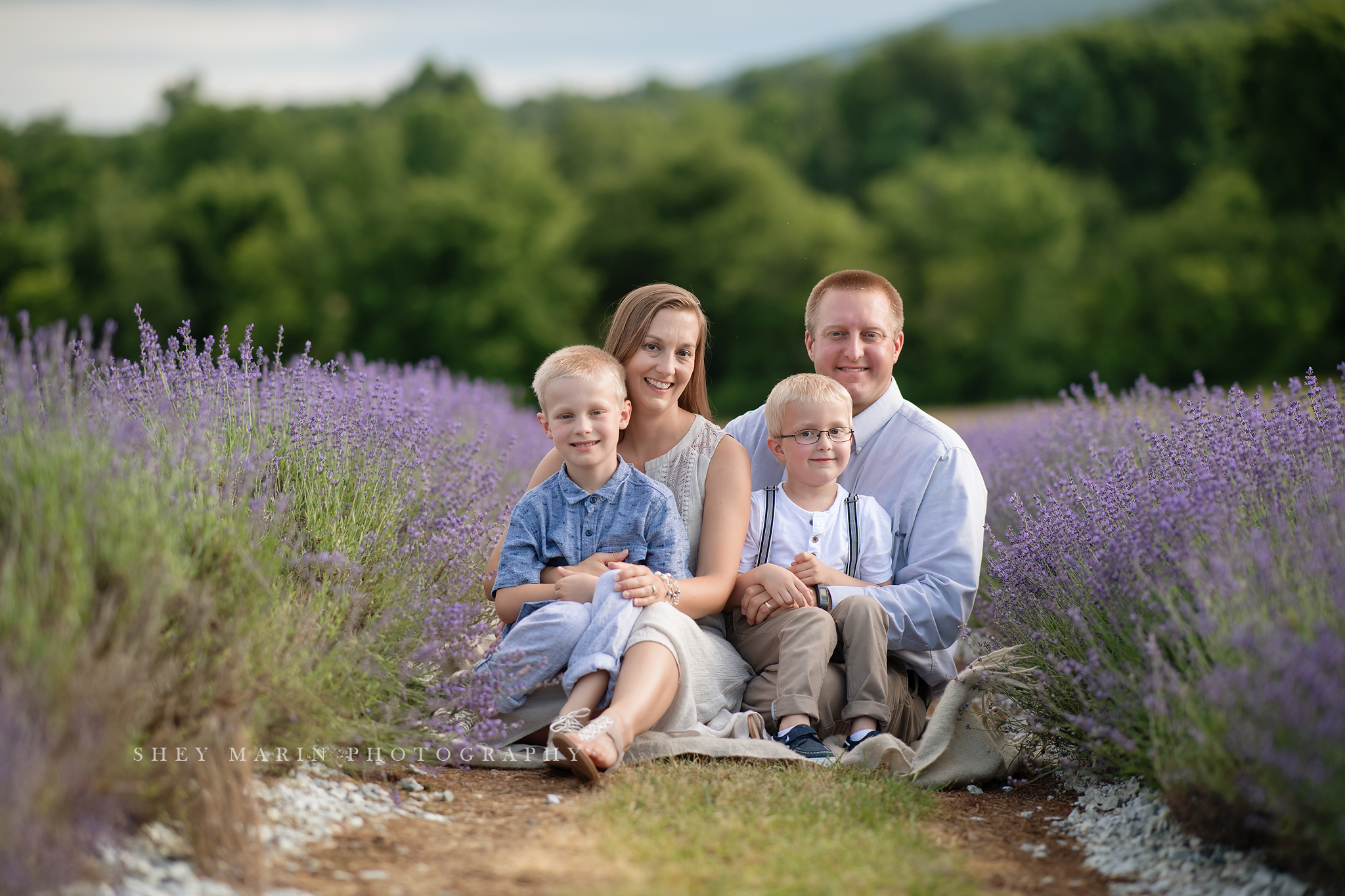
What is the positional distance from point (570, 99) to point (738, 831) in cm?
5231

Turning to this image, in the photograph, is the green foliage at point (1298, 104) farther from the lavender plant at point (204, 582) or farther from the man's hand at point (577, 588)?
the man's hand at point (577, 588)

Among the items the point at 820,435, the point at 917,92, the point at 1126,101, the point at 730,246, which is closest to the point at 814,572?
the point at 820,435

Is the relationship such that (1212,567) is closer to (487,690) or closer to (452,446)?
(487,690)

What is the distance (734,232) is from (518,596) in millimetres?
26335

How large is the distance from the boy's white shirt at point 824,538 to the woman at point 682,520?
6.0 inches

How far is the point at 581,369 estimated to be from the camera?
346cm

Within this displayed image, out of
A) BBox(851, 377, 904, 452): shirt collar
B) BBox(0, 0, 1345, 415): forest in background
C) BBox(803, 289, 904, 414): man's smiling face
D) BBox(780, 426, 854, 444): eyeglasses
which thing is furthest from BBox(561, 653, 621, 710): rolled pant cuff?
BBox(0, 0, 1345, 415): forest in background

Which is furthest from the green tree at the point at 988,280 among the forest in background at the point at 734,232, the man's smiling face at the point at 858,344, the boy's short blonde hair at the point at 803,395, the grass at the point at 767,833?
the grass at the point at 767,833

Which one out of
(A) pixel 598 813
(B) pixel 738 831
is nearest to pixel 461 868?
(A) pixel 598 813

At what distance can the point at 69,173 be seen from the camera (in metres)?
35.2

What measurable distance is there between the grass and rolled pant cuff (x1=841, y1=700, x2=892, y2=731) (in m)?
0.25

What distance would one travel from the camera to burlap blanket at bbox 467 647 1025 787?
329 centimetres

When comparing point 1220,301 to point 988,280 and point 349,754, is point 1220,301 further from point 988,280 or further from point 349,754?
point 349,754

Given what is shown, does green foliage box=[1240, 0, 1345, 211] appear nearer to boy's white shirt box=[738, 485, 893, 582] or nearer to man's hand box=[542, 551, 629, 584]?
boy's white shirt box=[738, 485, 893, 582]
